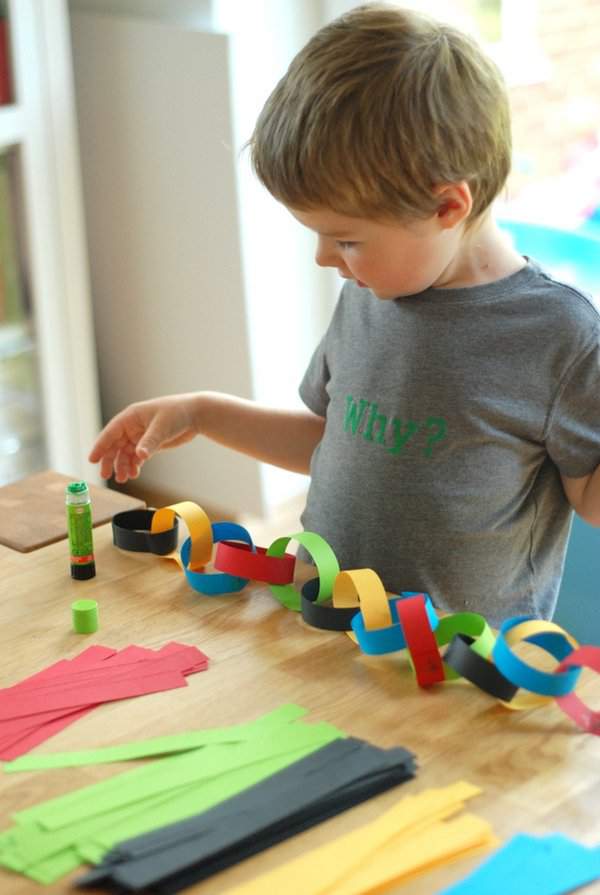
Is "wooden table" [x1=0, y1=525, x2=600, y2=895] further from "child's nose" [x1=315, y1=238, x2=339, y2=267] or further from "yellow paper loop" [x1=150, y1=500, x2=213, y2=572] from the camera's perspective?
"child's nose" [x1=315, y1=238, x2=339, y2=267]

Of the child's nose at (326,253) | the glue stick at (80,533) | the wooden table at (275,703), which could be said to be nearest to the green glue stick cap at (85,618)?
the wooden table at (275,703)

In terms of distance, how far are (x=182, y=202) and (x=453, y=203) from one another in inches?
65.2

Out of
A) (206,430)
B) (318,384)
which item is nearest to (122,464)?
(206,430)

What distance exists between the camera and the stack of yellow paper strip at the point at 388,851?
837mm

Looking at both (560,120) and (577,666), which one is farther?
(560,120)

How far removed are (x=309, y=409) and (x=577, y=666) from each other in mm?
677

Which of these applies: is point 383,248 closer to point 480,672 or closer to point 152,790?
point 480,672

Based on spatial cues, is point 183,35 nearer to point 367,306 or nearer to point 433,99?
point 367,306

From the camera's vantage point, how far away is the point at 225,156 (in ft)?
8.90

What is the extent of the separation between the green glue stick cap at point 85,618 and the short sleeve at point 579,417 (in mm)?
519

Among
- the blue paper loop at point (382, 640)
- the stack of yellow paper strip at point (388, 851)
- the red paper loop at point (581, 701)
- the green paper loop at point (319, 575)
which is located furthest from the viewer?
the green paper loop at point (319, 575)

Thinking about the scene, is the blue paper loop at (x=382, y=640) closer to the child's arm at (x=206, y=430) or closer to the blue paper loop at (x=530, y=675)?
the blue paper loop at (x=530, y=675)

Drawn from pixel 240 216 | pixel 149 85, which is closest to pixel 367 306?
pixel 240 216

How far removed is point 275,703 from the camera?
106 centimetres
